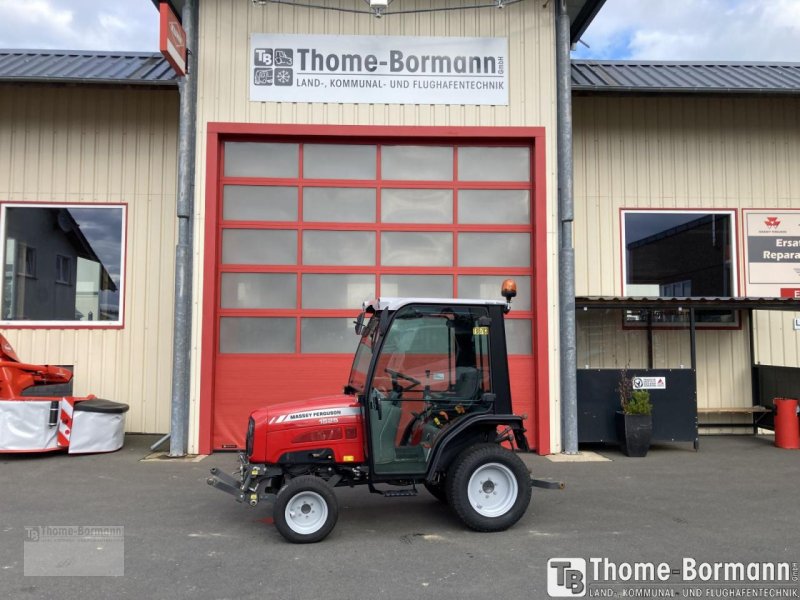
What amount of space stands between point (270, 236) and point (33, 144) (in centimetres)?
444

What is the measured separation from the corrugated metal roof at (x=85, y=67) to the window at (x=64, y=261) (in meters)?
2.02

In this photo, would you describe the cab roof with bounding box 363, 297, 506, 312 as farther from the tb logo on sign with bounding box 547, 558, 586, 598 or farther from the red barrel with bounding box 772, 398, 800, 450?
the red barrel with bounding box 772, 398, 800, 450

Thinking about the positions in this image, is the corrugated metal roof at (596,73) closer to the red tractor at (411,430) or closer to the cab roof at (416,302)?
the cab roof at (416,302)

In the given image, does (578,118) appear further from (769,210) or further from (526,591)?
(526,591)

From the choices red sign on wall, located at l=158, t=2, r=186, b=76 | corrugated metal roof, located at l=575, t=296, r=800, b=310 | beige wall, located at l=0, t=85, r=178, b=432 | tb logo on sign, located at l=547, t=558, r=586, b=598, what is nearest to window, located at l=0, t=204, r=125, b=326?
beige wall, located at l=0, t=85, r=178, b=432

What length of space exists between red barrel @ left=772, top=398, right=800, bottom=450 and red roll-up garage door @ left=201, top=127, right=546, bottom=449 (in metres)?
3.78

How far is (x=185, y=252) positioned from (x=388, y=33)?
4.37 metres

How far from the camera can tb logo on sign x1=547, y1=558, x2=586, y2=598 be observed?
4.21 meters

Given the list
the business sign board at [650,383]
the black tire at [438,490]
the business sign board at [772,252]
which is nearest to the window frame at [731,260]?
the business sign board at [772,252]

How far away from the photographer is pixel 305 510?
5.15m

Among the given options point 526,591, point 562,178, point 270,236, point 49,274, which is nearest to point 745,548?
point 526,591

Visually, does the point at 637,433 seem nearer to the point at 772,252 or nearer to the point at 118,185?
the point at 772,252

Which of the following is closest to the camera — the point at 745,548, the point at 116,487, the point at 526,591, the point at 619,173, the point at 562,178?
the point at 526,591

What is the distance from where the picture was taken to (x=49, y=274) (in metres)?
10.6
